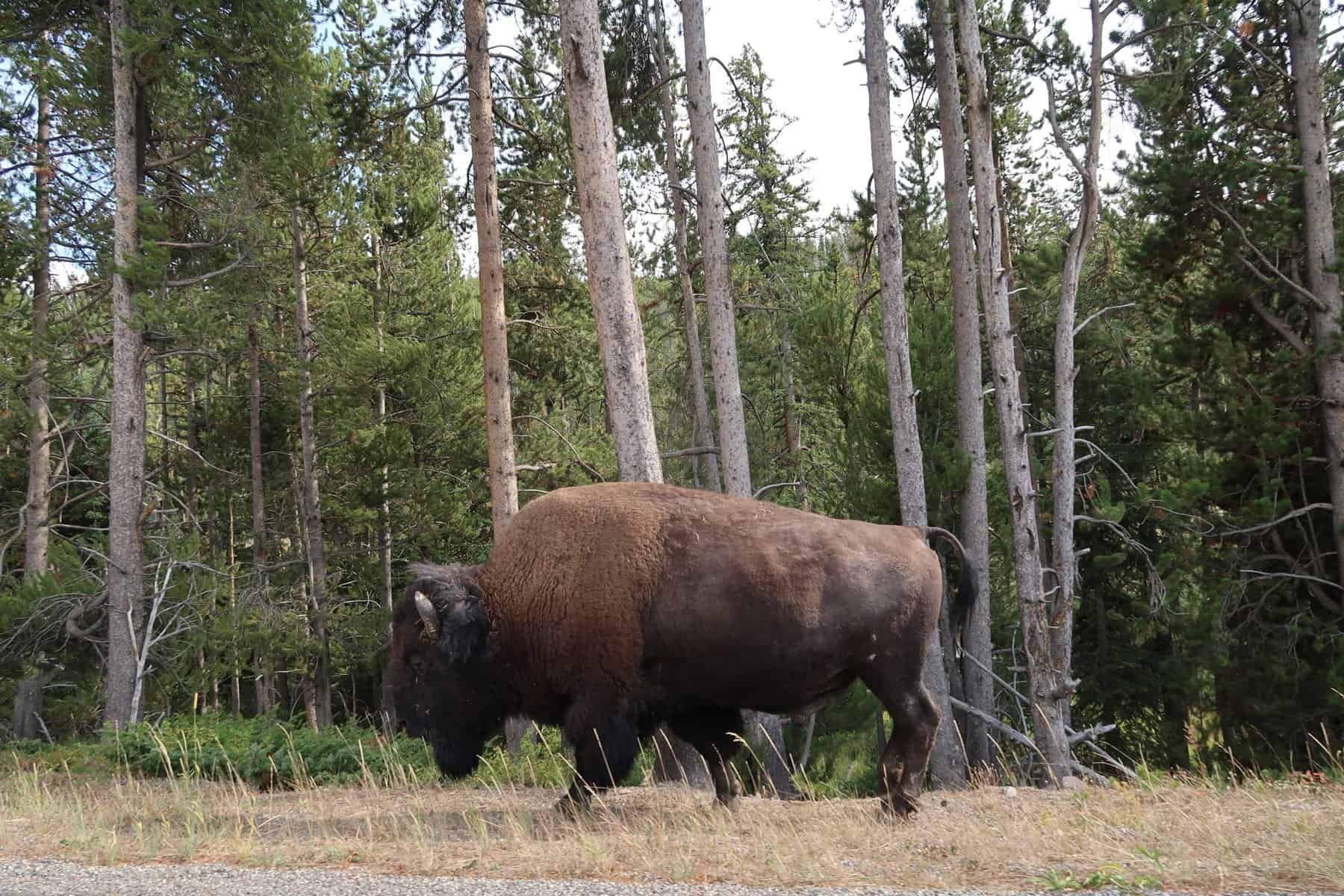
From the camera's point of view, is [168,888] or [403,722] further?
[403,722]

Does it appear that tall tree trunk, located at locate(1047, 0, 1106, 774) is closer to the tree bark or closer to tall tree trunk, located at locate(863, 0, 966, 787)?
tall tree trunk, located at locate(863, 0, 966, 787)

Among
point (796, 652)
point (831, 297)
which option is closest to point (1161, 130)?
point (831, 297)

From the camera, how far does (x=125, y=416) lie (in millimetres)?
12555

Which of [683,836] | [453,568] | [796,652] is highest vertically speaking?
[453,568]

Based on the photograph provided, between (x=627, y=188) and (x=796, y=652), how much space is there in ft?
54.4

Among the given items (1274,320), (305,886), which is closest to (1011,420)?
(1274,320)

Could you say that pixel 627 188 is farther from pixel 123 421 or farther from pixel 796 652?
pixel 796 652

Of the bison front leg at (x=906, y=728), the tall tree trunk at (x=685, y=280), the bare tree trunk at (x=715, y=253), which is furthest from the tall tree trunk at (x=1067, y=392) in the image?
the tall tree trunk at (x=685, y=280)

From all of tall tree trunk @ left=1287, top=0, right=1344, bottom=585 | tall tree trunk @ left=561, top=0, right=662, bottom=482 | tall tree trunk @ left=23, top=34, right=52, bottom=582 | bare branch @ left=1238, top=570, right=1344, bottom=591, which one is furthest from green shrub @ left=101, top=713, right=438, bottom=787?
tall tree trunk @ left=1287, top=0, right=1344, bottom=585

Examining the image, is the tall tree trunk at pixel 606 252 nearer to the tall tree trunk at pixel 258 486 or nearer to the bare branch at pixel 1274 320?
the bare branch at pixel 1274 320

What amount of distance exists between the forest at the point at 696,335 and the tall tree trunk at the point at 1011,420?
6 centimetres

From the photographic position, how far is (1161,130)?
15.2 m

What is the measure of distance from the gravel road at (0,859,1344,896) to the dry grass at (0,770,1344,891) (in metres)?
0.25

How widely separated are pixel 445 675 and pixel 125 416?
831 centimetres
